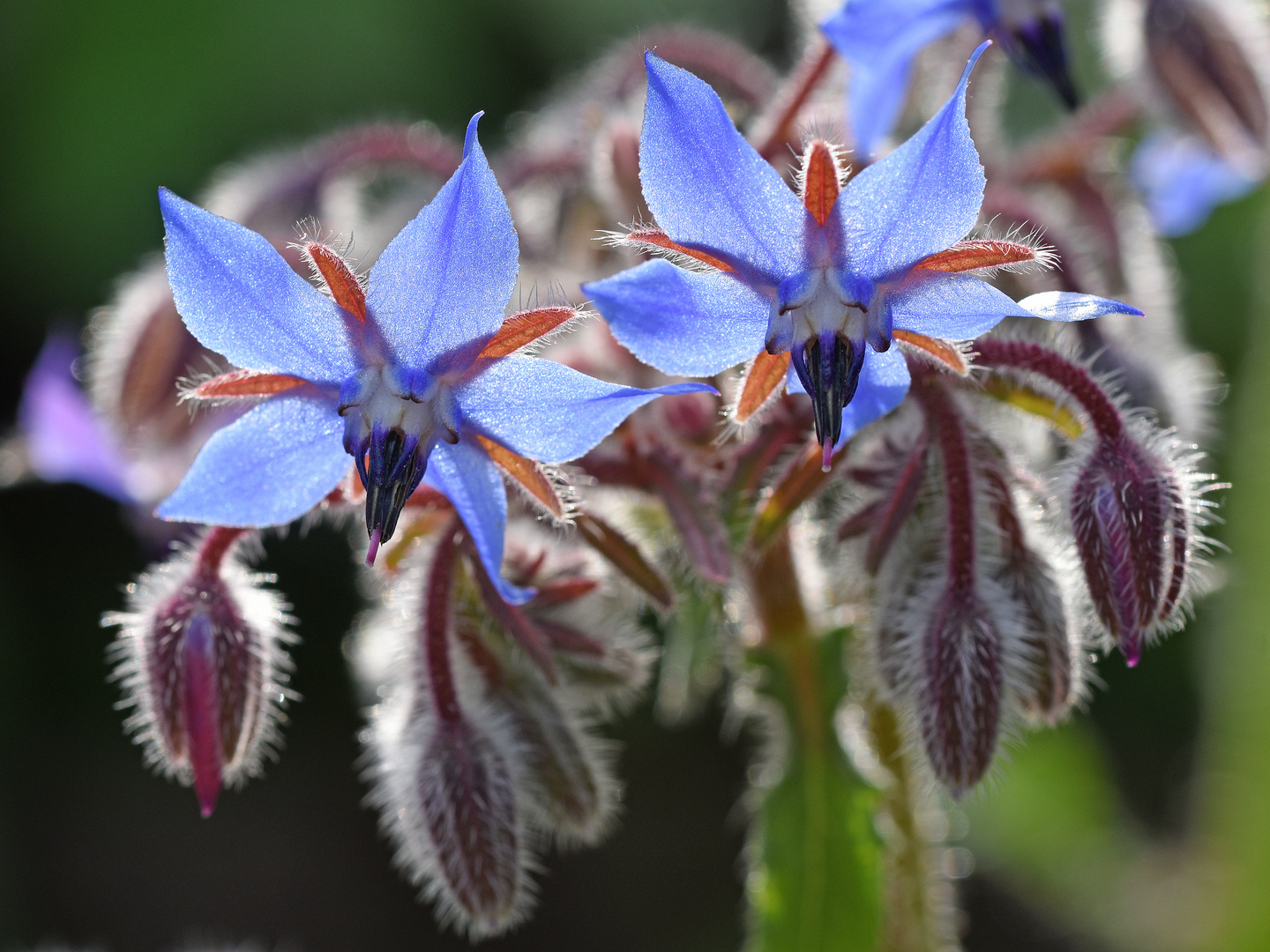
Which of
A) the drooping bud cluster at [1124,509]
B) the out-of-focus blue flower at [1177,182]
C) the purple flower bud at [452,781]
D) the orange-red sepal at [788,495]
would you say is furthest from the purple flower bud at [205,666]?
the out-of-focus blue flower at [1177,182]

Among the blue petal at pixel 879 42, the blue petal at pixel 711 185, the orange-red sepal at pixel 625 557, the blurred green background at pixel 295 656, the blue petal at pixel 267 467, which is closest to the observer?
the blue petal at pixel 711 185

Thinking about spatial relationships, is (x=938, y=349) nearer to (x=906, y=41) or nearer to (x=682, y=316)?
(x=682, y=316)

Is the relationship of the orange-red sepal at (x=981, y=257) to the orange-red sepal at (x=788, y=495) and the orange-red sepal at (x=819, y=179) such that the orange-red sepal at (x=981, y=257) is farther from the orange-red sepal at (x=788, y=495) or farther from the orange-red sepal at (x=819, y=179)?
the orange-red sepal at (x=788, y=495)

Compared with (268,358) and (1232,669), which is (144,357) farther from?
(1232,669)

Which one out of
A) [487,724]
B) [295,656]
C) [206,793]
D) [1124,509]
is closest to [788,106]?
[1124,509]

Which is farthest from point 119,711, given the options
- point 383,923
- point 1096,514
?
point 1096,514
